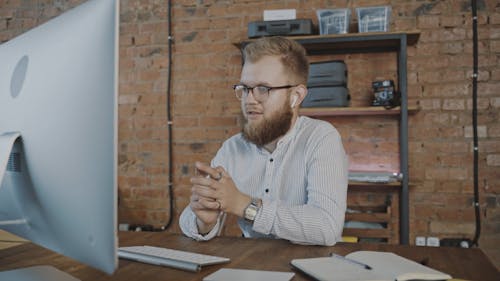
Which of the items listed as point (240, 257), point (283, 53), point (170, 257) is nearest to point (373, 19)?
point (283, 53)

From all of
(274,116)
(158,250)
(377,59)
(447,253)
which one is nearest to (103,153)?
(158,250)

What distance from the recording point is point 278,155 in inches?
69.6

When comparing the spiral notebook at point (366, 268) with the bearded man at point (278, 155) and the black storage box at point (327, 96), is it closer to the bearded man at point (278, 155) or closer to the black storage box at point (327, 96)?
the bearded man at point (278, 155)

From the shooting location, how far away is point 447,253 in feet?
3.84

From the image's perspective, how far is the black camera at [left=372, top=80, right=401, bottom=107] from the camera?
257cm

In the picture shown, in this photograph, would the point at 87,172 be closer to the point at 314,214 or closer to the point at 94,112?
the point at 94,112

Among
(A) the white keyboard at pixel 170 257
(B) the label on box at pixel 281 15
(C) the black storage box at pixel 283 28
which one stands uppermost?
(B) the label on box at pixel 281 15

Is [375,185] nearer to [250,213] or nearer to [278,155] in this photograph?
[278,155]

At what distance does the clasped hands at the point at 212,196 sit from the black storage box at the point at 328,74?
4.60 feet

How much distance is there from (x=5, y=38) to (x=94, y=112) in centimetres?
341

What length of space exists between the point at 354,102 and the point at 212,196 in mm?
1794

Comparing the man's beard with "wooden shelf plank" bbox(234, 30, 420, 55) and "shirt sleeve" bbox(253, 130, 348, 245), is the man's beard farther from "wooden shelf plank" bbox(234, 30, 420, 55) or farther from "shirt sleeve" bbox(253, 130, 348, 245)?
"wooden shelf plank" bbox(234, 30, 420, 55)

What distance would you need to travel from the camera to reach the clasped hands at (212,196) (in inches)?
50.6

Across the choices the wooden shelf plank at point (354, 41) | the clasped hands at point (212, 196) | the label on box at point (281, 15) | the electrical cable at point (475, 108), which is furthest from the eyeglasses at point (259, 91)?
the electrical cable at point (475, 108)
